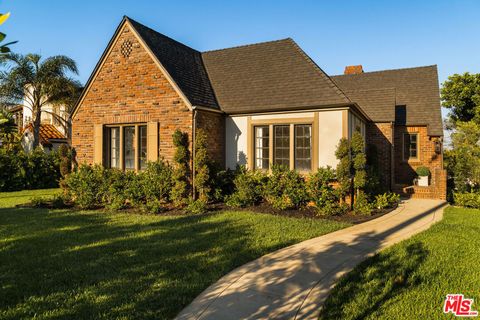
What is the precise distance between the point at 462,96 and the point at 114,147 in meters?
26.2

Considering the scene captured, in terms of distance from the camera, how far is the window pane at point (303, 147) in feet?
36.8

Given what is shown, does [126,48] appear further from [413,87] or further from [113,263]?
[413,87]

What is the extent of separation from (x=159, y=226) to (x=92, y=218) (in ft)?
8.52

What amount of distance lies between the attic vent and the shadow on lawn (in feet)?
22.8

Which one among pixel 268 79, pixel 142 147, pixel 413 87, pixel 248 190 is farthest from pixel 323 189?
pixel 413 87

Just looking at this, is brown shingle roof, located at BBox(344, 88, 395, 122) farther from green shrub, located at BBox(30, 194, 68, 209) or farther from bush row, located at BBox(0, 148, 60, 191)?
bush row, located at BBox(0, 148, 60, 191)

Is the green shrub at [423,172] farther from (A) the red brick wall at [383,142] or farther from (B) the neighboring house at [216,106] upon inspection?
(B) the neighboring house at [216,106]

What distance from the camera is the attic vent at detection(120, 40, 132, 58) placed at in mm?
12727

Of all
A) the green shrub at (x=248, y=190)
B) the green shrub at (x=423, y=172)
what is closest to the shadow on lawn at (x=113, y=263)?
the green shrub at (x=248, y=190)

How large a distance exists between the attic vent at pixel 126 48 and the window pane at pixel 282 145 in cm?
648

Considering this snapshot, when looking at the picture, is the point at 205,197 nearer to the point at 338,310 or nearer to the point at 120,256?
the point at 120,256

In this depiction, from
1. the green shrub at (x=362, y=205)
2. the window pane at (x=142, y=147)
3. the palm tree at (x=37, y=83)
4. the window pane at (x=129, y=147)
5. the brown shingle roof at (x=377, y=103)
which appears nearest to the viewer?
the green shrub at (x=362, y=205)

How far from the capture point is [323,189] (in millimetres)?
10258

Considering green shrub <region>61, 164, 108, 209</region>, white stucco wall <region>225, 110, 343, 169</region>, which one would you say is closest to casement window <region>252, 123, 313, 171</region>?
white stucco wall <region>225, 110, 343, 169</region>
